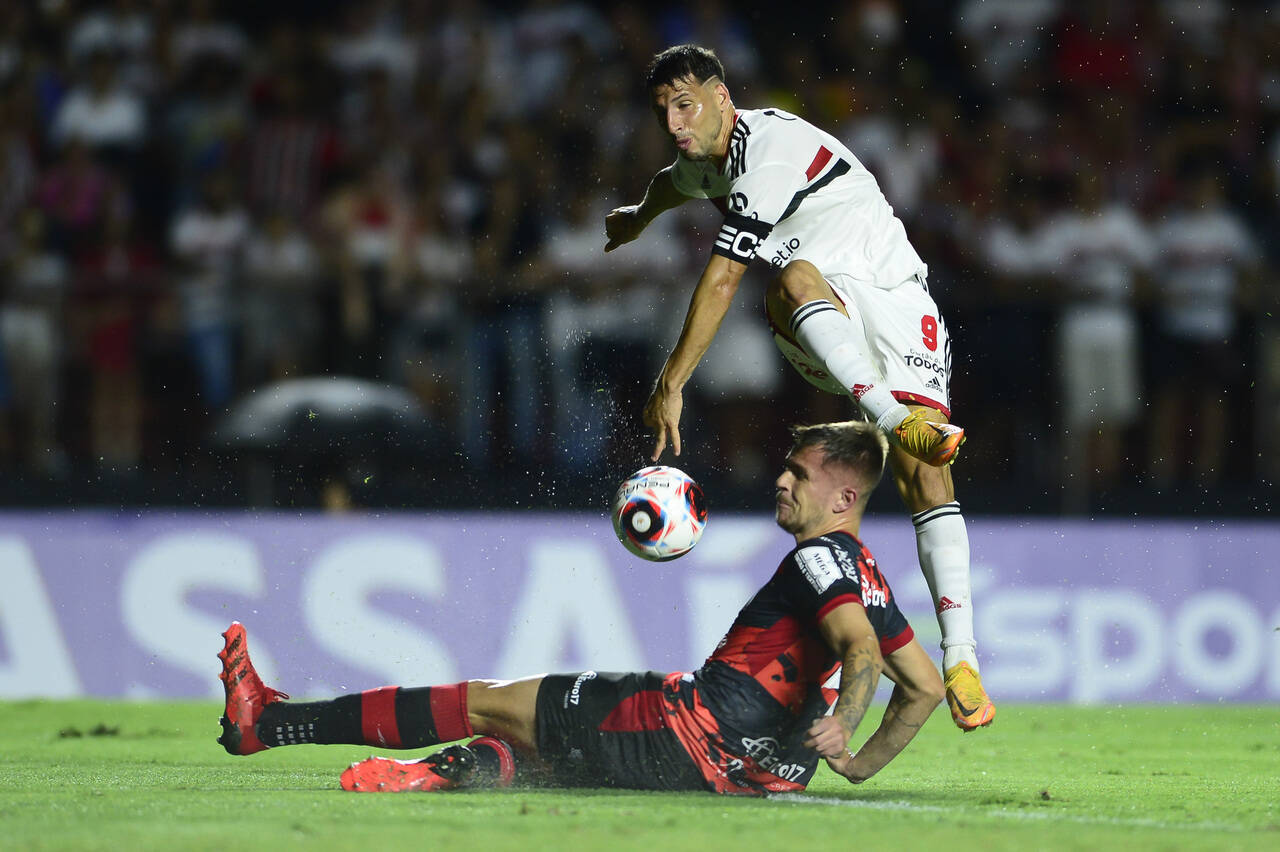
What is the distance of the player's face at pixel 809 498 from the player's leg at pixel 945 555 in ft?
4.05

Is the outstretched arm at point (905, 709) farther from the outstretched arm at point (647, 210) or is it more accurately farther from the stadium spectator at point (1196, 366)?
the stadium spectator at point (1196, 366)

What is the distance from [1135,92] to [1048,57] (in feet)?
2.66

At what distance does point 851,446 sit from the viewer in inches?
240

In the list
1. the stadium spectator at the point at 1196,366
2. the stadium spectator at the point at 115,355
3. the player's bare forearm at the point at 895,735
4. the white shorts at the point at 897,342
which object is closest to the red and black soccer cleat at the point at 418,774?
the player's bare forearm at the point at 895,735

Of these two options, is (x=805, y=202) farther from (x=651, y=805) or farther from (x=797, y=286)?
(x=651, y=805)

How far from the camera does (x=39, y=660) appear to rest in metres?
10.9

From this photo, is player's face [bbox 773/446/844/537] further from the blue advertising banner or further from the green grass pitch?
the blue advertising banner

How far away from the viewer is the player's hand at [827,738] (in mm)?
5340

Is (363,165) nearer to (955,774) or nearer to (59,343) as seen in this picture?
(59,343)

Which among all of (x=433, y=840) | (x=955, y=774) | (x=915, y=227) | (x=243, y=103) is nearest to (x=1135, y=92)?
(x=915, y=227)

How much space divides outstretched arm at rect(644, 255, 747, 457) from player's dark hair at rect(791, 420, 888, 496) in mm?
989

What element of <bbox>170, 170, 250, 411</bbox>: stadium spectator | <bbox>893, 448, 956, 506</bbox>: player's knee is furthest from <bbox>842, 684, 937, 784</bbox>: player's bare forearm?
Answer: <bbox>170, 170, 250, 411</bbox>: stadium spectator

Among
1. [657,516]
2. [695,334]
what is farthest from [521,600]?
[657,516]

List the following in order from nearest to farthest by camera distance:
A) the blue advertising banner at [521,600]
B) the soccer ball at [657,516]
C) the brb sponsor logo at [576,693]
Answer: the brb sponsor logo at [576,693]
the soccer ball at [657,516]
the blue advertising banner at [521,600]
